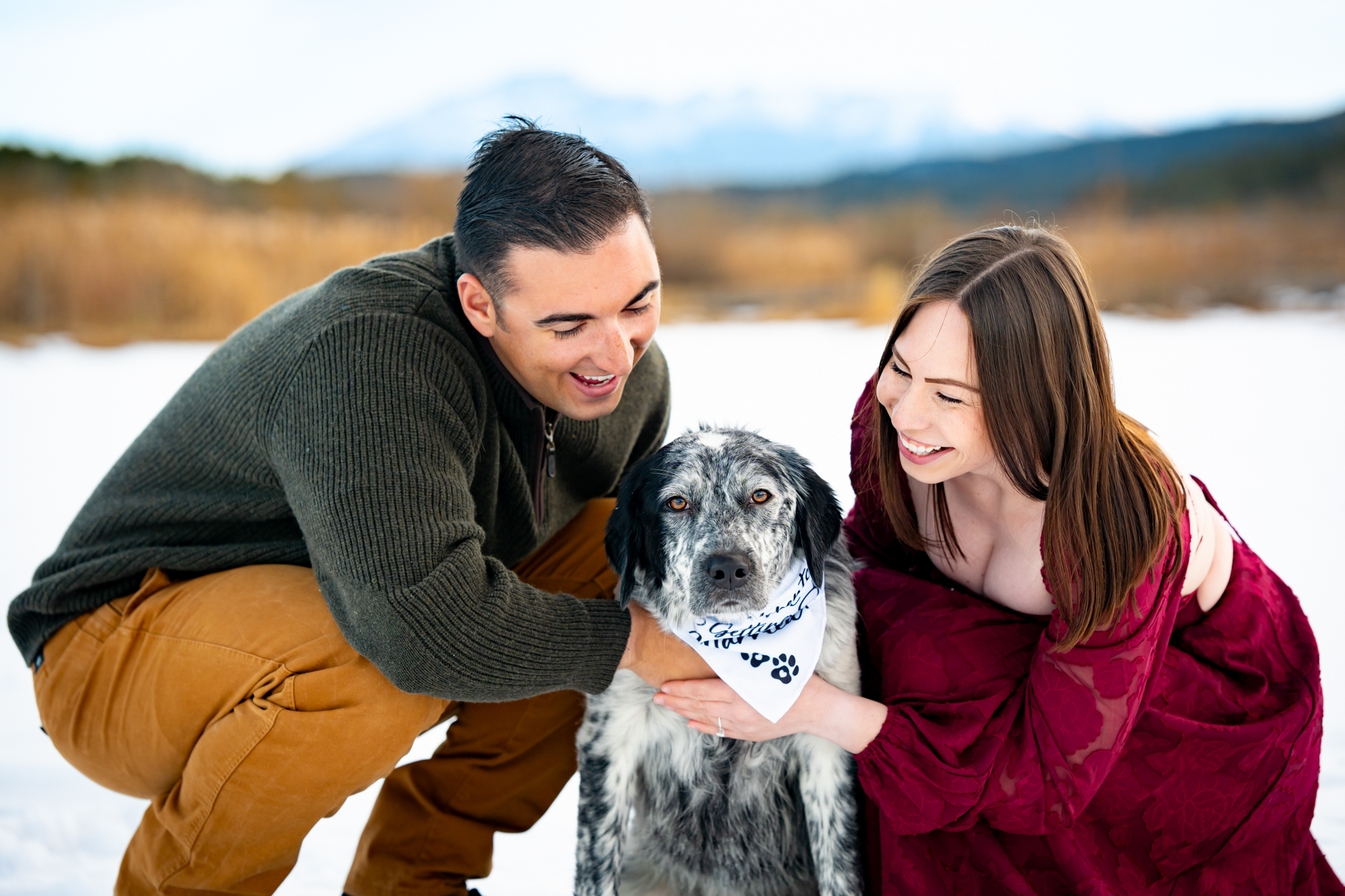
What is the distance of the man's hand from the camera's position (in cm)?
196

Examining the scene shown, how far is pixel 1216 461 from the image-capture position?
519 cm

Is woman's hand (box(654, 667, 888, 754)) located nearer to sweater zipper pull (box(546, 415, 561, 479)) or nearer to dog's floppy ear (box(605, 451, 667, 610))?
dog's floppy ear (box(605, 451, 667, 610))

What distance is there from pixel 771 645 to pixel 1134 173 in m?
14.1

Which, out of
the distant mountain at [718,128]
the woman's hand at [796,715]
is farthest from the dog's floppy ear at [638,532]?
the distant mountain at [718,128]

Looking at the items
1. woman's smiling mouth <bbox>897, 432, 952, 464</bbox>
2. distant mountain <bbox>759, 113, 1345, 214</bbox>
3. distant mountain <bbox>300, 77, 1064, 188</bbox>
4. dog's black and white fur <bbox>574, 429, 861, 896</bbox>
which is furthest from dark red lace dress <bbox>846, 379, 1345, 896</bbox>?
distant mountain <bbox>300, 77, 1064, 188</bbox>

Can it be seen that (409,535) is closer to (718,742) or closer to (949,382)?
(718,742)

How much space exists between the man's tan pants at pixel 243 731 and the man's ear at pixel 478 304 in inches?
26.1

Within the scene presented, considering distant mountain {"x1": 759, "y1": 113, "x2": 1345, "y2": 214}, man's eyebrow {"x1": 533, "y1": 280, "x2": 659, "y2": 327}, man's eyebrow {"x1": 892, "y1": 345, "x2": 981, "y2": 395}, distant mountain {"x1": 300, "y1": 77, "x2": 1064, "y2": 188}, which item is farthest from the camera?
distant mountain {"x1": 300, "y1": 77, "x2": 1064, "y2": 188}

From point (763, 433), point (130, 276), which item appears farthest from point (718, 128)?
point (763, 433)

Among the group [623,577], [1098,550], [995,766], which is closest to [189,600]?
[623,577]

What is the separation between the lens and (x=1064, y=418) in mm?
1779

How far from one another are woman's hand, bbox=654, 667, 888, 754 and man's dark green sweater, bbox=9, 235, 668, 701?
20 centimetres

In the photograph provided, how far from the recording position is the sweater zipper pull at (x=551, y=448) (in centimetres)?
225

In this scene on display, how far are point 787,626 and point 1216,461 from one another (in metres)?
4.31
